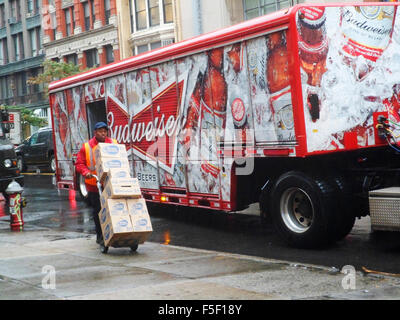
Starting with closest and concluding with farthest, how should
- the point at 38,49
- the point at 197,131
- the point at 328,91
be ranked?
the point at 328,91 → the point at 197,131 → the point at 38,49

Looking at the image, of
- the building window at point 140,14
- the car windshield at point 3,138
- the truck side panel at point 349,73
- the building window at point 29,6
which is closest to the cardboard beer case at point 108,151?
the truck side panel at point 349,73

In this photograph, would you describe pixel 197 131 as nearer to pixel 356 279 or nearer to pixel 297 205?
pixel 297 205

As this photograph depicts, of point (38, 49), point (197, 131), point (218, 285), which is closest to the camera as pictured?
point (218, 285)

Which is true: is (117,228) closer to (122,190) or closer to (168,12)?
(122,190)

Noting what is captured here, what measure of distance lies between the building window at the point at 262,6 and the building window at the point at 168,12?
6.20 m

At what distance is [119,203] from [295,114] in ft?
8.59

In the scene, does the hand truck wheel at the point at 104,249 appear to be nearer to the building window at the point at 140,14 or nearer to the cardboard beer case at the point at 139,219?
the cardboard beer case at the point at 139,219

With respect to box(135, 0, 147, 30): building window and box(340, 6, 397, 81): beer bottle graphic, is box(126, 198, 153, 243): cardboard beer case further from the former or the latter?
box(135, 0, 147, 30): building window

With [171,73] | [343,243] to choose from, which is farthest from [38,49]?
[343,243]

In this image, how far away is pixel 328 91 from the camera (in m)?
9.41

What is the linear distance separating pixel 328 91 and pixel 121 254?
353 centimetres

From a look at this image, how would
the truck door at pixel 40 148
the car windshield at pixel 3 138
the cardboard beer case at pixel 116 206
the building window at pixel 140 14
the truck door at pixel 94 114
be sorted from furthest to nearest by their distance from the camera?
1. the building window at pixel 140 14
2. the truck door at pixel 40 148
3. the car windshield at pixel 3 138
4. the truck door at pixel 94 114
5. the cardboard beer case at pixel 116 206

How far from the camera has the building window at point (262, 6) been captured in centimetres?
3238

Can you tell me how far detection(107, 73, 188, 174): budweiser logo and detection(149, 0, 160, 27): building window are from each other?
2740cm
